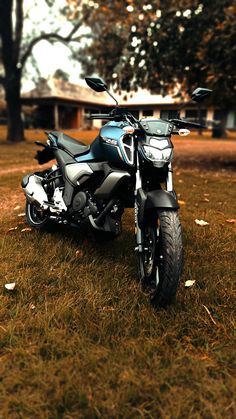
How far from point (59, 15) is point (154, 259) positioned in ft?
66.5

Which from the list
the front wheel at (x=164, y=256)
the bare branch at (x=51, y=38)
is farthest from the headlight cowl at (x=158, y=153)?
the bare branch at (x=51, y=38)

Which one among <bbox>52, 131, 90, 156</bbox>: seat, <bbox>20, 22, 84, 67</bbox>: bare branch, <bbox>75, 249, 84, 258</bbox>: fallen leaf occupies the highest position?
<bbox>20, 22, 84, 67</bbox>: bare branch

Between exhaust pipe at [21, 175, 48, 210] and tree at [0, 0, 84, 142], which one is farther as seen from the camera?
tree at [0, 0, 84, 142]

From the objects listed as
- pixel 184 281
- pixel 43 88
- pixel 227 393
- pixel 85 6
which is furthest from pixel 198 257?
pixel 43 88

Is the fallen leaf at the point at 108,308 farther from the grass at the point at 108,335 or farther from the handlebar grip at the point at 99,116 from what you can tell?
the handlebar grip at the point at 99,116

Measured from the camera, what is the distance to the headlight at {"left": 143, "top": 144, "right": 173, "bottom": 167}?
8.55ft

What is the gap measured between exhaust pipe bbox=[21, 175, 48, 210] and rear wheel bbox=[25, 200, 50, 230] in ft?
0.38

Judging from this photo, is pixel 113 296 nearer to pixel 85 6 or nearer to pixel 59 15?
pixel 85 6

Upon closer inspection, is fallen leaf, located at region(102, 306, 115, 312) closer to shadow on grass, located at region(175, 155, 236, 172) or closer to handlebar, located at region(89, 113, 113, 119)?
handlebar, located at region(89, 113, 113, 119)

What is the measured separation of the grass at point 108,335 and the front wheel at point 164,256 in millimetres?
140

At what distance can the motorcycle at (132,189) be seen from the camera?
2438 millimetres

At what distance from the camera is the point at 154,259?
2527 mm

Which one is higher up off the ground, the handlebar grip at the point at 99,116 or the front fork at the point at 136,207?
the handlebar grip at the point at 99,116

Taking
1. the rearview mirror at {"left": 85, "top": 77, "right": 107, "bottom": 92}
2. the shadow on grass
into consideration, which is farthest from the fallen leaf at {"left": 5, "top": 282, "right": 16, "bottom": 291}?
the shadow on grass
